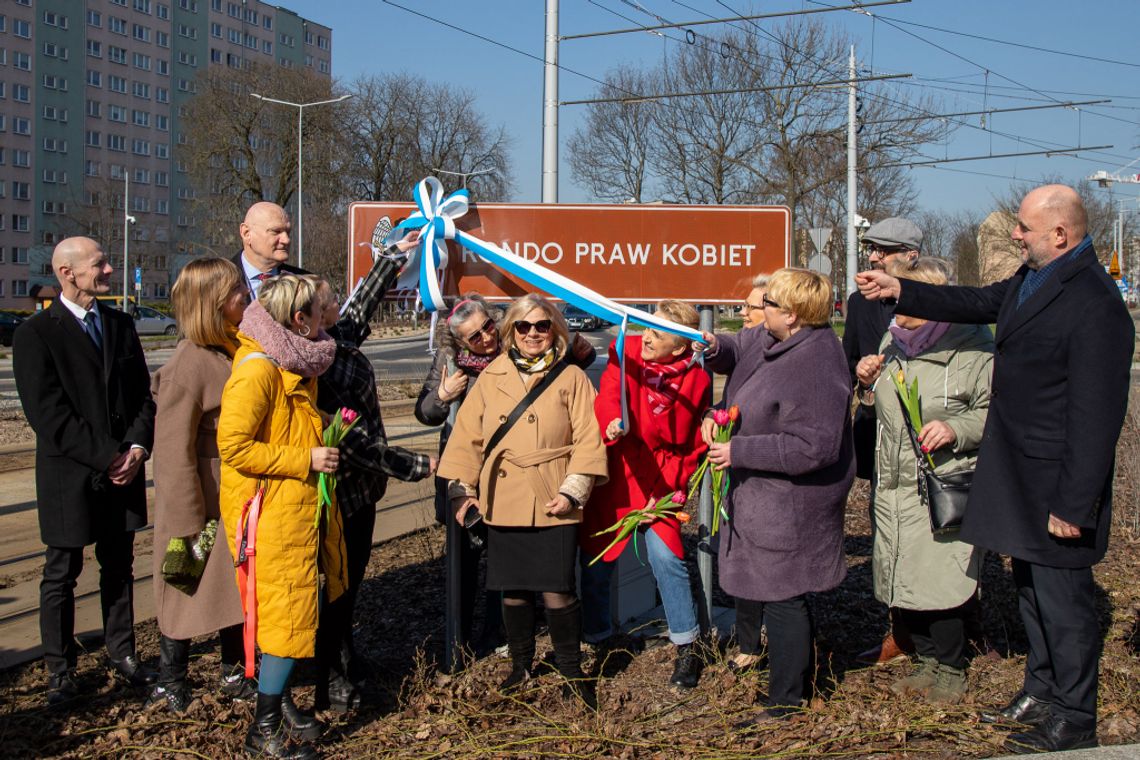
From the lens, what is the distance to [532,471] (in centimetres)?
438

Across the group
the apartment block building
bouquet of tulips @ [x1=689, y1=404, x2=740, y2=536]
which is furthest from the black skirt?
the apartment block building

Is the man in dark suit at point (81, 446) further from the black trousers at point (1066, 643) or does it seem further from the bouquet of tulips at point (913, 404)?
the black trousers at point (1066, 643)

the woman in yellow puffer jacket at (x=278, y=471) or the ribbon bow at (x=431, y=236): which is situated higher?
the ribbon bow at (x=431, y=236)

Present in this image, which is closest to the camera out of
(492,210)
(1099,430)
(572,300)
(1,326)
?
(1099,430)

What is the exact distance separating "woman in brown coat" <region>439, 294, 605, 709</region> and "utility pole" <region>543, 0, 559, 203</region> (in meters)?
5.72

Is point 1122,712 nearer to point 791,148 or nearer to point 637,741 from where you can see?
point 637,741

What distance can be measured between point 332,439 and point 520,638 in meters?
1.21

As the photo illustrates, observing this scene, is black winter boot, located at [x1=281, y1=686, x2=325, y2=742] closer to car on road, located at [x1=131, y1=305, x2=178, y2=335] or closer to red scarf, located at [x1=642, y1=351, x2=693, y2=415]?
red scarf, located at [x1=642, y1=351, x2=693, y2=415]

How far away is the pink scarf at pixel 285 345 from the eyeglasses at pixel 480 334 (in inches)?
39.8

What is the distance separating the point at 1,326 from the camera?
37.3m

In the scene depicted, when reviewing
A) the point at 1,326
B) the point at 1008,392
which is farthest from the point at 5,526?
the point at 1,326

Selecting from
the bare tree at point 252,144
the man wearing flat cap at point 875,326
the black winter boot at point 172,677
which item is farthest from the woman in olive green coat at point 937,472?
the bare tree at point 252,144

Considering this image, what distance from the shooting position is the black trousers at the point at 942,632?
448 centimetres

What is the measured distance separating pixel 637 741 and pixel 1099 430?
196 centimetres
